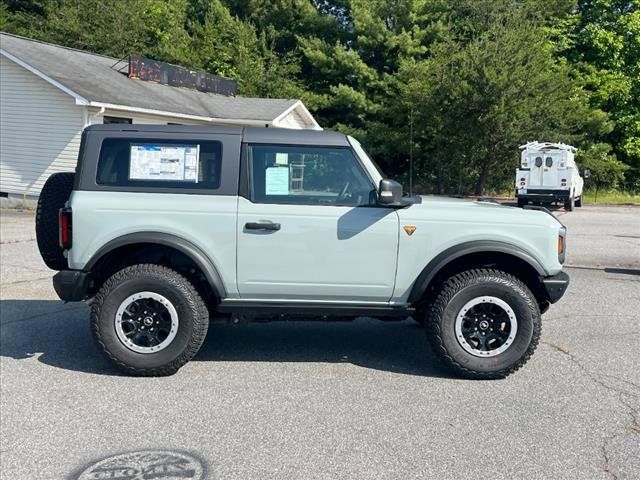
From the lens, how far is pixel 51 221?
550cm

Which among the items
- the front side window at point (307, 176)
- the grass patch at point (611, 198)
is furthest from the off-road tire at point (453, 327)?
the grass patch at point (611, 198)

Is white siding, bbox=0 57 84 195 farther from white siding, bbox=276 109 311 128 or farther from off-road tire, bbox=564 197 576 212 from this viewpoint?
off-road tire, bbox=564 197 576 212

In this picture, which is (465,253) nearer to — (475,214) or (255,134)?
(475,214)

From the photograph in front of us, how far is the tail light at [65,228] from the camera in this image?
200 inches

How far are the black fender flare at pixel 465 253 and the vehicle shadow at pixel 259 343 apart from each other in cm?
79

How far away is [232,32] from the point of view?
36.8m

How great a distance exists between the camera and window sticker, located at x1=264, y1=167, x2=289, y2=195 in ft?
17.2

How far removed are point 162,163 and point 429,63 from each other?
2811 cm

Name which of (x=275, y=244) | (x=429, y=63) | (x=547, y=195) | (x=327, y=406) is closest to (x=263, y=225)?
(x=275, y=244)

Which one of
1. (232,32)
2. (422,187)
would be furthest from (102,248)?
(232,32)

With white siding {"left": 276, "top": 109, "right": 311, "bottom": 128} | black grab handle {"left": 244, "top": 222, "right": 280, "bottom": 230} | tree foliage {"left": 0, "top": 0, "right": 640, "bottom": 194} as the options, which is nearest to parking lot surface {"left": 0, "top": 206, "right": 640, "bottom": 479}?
black grab handle {"left": 244, "top": 222, "right": 280, "bottom": 230}

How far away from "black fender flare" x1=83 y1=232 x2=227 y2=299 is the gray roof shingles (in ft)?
47.2

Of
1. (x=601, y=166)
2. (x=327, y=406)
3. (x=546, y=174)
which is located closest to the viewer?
(x=327, y=406)

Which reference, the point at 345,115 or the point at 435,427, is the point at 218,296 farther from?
the point at 345,115
